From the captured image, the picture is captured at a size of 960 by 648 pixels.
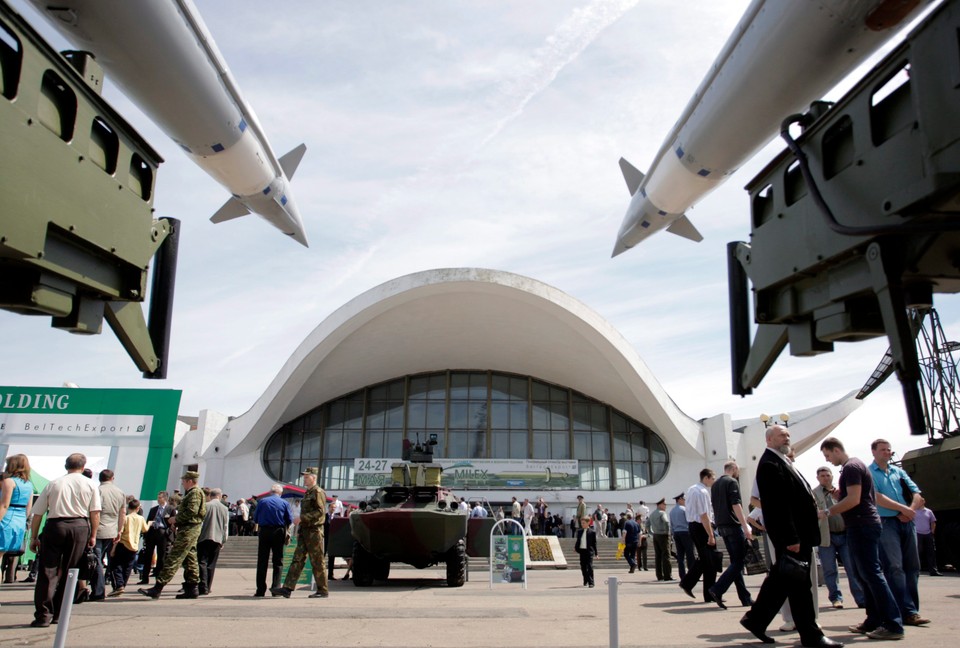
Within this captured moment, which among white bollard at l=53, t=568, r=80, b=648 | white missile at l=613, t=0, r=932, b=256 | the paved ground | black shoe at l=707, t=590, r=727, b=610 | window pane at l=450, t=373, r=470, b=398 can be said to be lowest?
the paved ground

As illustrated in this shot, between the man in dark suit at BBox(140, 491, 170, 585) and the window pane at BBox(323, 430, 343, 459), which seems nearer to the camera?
the man in dark suit at BBox(140, 491, 170, 585)

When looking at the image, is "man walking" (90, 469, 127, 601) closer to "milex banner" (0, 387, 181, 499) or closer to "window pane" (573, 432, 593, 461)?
"milex banner" (0, 387, 181, 499)

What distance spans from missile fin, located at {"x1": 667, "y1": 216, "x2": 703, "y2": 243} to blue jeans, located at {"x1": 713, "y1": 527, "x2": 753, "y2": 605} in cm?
812

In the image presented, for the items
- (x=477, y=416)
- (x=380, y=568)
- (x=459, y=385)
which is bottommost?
(x=380, y=568)

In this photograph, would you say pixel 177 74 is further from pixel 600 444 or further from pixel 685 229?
pixel 600 444

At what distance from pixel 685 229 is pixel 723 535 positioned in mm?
8299

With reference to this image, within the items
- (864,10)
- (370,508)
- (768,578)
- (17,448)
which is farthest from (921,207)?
(17,448)

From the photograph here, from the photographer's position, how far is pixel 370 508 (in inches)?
431

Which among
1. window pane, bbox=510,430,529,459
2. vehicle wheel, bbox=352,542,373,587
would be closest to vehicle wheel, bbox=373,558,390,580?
vehicle wheel, bbox=352,542,373,587

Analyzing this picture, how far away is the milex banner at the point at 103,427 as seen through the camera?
61.3 feet

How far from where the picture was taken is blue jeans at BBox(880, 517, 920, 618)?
5.52 m

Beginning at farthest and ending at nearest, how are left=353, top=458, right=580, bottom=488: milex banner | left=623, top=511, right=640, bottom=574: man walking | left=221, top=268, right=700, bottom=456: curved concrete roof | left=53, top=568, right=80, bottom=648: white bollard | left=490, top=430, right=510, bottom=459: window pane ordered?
left=490, top=430, right=510, bottom=459: window pane → left=353, top=458, right=580, bottom=488: milex banner → left=221, top=268, right=700, bottom=456: curved concrete roof → left=623, top=511, right=640, bottom=574: man walking → left=53, top=568, right=80, bottom=648: white bollard

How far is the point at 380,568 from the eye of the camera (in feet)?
36.7

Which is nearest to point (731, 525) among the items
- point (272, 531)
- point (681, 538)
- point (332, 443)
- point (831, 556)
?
point (831, 556)
